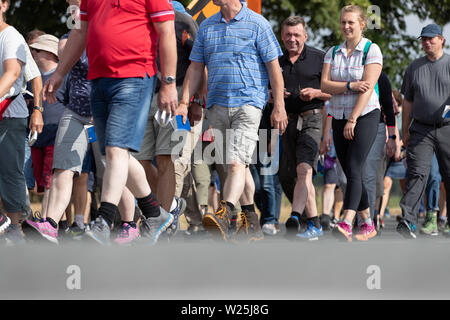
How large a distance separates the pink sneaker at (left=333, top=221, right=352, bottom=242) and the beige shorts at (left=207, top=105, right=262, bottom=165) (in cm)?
89

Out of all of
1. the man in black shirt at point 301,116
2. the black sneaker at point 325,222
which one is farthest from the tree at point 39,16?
the man in black shirt at point 301,116

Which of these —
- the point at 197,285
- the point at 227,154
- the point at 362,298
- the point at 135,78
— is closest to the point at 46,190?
the point at 227,154

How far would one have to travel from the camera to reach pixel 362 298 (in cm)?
476

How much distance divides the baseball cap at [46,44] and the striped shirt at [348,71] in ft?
8.19

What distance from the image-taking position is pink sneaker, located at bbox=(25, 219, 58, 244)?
16.9 feet

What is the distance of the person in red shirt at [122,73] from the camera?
5.11 meters

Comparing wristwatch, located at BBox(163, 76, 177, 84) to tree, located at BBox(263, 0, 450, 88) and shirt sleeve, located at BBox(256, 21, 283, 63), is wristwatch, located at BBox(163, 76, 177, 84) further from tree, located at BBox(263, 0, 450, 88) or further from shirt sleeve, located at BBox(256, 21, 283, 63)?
tree, located at BBox(263, 0, 450, 88)

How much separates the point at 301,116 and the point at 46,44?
2.42 metres

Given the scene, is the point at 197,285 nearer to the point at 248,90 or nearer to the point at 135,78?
the point at 135,78

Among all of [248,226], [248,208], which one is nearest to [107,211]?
[248,226]

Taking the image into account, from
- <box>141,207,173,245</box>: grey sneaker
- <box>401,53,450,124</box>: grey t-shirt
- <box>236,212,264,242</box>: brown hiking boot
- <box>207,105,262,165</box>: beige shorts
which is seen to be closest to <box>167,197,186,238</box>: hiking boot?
<box>236,212,264,242</box>: brown hiking boot

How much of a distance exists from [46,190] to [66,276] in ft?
9.02

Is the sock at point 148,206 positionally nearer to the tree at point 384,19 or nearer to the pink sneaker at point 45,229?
the pink sneaker at point 45,229

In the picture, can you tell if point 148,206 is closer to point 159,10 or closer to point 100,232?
point 100,232
